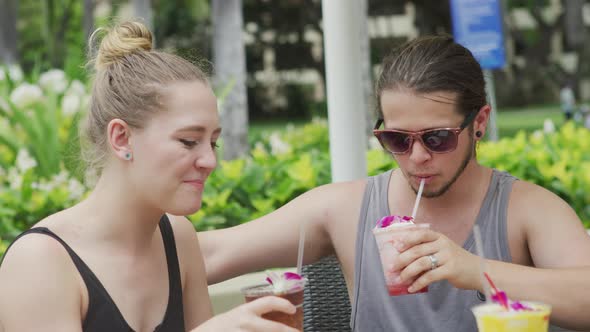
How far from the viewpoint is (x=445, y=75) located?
2.42 meters

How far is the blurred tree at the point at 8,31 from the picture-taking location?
18406mm

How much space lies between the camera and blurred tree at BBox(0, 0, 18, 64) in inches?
725

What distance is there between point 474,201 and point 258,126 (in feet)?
86.8

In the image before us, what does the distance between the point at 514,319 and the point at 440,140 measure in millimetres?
849

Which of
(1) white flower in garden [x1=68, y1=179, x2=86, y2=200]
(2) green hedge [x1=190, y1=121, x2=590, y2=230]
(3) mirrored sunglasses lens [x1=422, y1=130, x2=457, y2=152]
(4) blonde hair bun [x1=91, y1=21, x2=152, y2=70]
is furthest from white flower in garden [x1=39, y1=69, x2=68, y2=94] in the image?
(3) mirrored sunglasses lens [x1=422, y1=130, x2=457, y2=152]

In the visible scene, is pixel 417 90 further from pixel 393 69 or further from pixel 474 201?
pixel 474 201

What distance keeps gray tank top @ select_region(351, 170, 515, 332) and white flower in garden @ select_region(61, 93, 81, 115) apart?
3058mm

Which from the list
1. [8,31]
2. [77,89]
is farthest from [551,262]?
[8,31]

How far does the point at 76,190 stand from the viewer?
429 centimetres

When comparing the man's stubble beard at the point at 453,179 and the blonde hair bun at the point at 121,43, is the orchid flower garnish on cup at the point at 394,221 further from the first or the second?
the blonde hair bun at the point at 121,43

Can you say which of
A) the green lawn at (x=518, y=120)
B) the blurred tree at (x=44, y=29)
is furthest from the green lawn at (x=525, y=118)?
the blurred tree at (x=44, y=29)

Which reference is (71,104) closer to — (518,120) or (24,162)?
(24,162)

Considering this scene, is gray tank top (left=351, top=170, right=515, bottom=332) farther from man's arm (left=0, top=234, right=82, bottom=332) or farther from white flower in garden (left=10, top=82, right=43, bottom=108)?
white flower in garden (left=10, top=82, right=43, bottom=108)

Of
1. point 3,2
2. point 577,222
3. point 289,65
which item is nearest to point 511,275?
point 577,222
